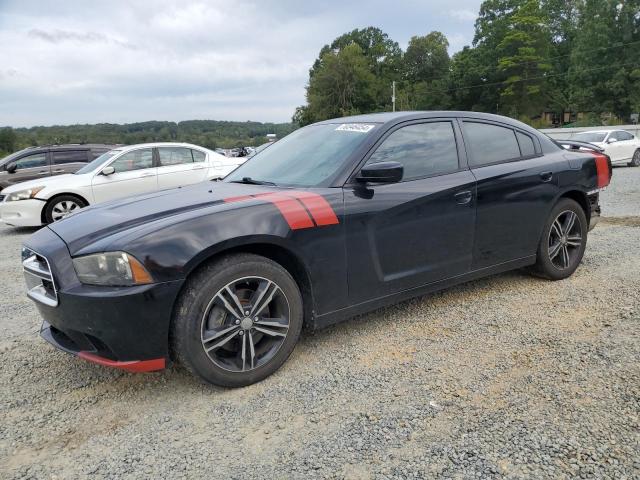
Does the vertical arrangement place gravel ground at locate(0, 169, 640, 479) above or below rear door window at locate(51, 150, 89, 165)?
below

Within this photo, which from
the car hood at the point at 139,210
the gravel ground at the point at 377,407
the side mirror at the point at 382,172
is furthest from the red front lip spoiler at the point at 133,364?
the side mirror at the point at 382,172

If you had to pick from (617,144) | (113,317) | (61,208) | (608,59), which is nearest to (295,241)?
(113,317)

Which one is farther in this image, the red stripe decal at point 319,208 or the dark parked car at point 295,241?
the red stripe decal at point 319,208

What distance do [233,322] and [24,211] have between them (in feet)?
23.6

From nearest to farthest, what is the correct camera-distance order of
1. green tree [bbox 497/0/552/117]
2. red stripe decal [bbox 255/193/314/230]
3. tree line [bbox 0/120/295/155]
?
1. red stripe decal [bbox 255/193/314/230]
2. tree line [bbox 0/120/295/155]
3. green tree [bbox 497/0/552/117]

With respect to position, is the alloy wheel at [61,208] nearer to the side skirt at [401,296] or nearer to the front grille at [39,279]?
the front grille at [39,279]

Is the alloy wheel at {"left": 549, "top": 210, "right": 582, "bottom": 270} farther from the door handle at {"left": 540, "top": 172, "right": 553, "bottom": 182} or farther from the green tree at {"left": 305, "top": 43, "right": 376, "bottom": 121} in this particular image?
the green tree at {"left": 305, "top": 43, "right": 376, "bottom": 121}

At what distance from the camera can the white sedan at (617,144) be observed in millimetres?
16219

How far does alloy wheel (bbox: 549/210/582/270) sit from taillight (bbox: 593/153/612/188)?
0.49m

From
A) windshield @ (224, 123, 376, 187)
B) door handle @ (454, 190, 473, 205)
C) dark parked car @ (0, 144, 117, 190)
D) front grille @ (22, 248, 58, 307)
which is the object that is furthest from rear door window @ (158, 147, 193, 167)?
door handle @ (454, 190, 473, 205)

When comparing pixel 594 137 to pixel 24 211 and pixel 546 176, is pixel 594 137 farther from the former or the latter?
pixel 24 211

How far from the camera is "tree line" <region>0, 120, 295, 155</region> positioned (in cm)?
3010

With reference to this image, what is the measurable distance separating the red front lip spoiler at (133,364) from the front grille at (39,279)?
0.36m

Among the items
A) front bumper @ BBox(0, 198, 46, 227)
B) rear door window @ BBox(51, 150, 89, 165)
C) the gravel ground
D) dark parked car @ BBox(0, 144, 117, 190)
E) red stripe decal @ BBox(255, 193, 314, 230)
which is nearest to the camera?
the gravel ground
